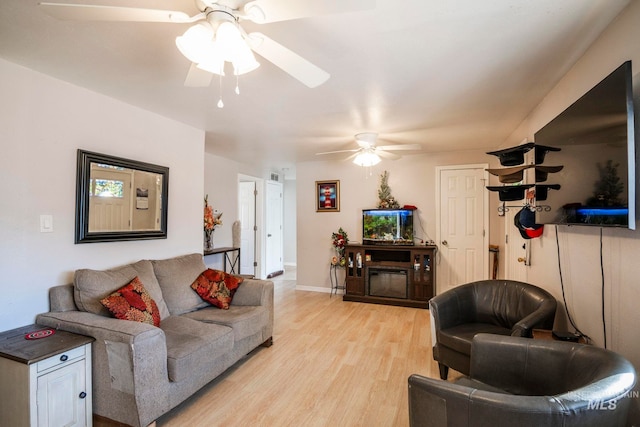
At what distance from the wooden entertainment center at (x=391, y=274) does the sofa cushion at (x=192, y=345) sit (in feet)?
8.81

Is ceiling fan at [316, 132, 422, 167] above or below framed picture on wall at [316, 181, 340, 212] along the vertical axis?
above

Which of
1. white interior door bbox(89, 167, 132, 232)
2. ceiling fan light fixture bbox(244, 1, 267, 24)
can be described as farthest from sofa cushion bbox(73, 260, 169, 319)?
ceiling fan light fixture bbox(244, 1, 267, 24)

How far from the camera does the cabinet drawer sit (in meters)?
1.60

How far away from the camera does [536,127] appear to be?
2715 mm

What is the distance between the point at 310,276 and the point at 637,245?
4.47m

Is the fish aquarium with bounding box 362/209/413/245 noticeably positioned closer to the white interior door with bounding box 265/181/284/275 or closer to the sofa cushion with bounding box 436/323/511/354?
the sofa cushion with bounding box 436/323/511/354

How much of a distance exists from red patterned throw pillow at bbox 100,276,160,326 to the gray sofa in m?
0.09

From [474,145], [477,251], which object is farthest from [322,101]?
[477,251]

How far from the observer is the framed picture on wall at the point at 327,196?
521 centimetres

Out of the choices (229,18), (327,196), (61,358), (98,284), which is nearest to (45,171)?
(98,284)

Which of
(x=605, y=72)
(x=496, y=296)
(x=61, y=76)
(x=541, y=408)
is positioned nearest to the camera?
(x=541, y=408)

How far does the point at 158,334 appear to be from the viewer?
1.83 metres

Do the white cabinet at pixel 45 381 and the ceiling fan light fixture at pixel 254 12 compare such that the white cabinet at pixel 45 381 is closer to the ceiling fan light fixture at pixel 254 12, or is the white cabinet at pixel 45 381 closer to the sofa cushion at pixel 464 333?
the ceiling fan light fixture at pixel 254 12

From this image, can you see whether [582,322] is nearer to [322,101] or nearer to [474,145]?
[322,101]
